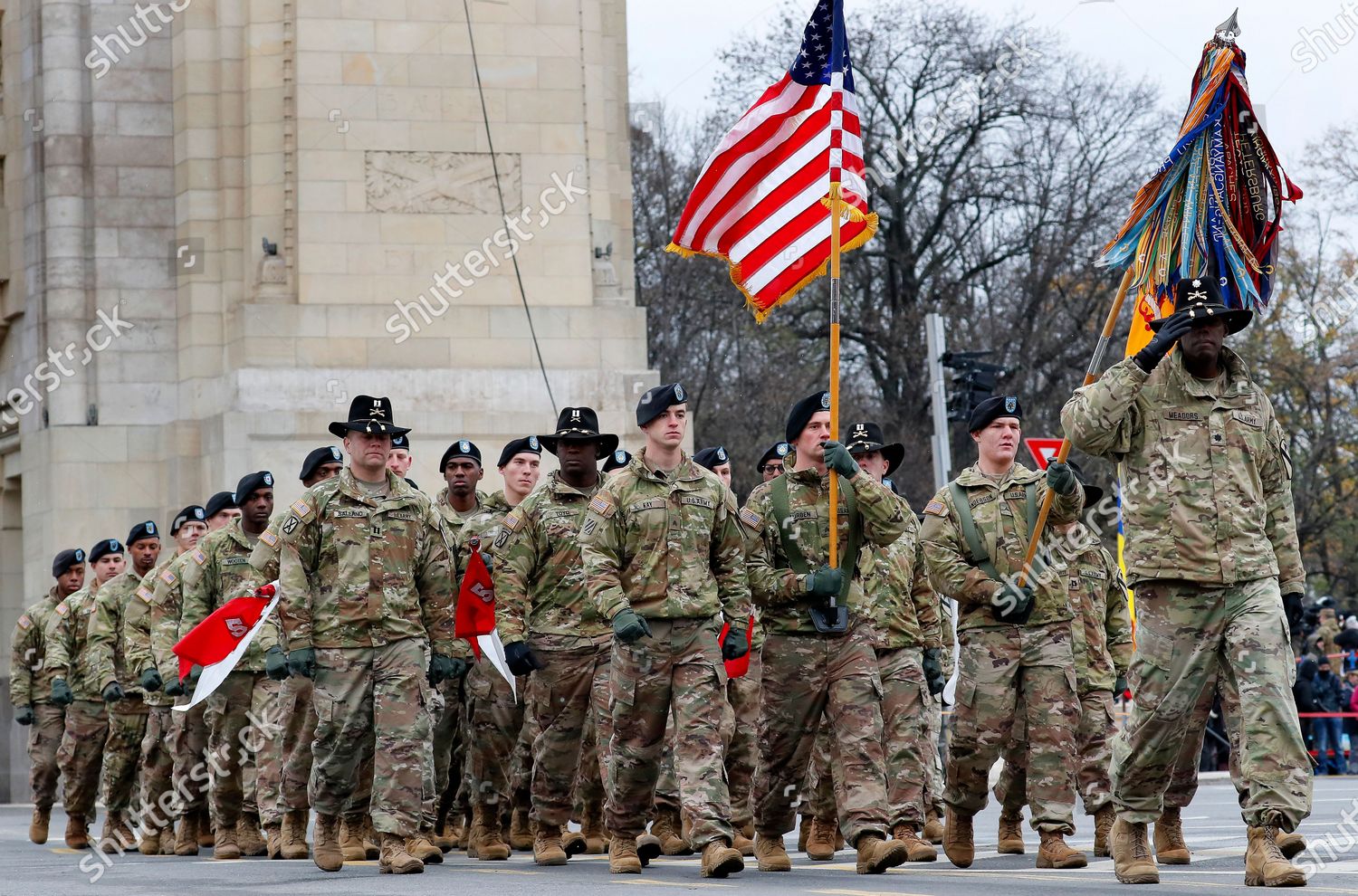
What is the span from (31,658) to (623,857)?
977cm

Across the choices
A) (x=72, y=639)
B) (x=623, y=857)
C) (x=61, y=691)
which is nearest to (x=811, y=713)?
(x=623, y=857)

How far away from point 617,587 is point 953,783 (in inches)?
77.4

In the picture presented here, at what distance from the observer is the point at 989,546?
12.0m

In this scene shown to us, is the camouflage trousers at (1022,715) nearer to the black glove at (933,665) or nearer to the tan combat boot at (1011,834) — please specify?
the tan combat boot at (1011,834)

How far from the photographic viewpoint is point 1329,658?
26391mm

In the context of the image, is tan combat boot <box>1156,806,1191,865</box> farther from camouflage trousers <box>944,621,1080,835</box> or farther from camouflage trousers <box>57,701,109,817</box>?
camouflage trousers <box>57,701,109,817</box>

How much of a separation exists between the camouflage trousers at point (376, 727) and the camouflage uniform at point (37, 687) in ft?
25.2

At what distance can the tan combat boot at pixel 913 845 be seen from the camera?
11211mm

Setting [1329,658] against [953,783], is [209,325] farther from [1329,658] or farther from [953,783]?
[953,783]

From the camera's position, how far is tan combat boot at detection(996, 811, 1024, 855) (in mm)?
12742

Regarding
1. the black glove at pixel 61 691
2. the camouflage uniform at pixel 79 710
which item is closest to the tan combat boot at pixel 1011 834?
the camouflage uniform at pixel 79 710

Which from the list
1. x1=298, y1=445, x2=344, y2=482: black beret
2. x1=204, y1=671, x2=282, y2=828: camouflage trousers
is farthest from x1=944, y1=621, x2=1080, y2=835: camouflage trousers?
x1=204, y1=671, x2=282, y2=828: camouflage trousers

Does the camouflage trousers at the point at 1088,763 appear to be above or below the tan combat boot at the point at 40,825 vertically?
above

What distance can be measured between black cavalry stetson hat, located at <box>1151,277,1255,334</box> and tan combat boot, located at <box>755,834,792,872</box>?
3.25 metres
